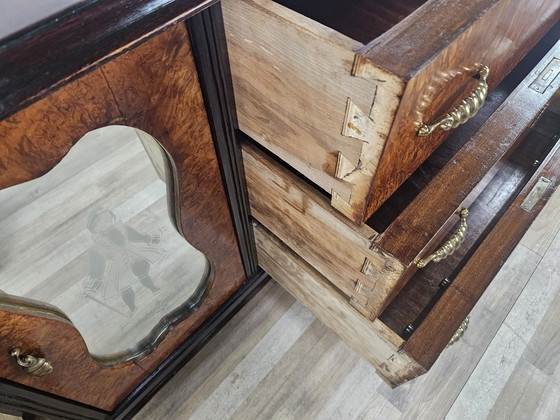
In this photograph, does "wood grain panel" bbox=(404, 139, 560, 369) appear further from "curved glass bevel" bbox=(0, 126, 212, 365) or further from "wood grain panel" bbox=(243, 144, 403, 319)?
"curved glass bevel" bbox=(0, 126, 212, 365)

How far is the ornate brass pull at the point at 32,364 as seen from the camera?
406 millimetres

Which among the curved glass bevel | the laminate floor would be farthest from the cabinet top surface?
the laminate floor

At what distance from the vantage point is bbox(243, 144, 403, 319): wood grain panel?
1.44 feet

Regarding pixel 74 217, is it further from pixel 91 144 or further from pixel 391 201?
pixel 391 201

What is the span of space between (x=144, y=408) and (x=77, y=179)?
550 millimetres

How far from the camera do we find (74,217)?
42 centimetres

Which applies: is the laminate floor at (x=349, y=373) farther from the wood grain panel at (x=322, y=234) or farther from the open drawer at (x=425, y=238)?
the wood grain panel at (x=322, y=234)

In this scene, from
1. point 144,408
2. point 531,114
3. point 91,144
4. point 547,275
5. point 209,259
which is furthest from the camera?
point 547,275

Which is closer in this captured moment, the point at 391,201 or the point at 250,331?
the point at 391,201

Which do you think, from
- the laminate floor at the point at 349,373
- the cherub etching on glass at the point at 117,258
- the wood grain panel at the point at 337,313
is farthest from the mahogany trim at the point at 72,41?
the laminate floor at the point at 349,373

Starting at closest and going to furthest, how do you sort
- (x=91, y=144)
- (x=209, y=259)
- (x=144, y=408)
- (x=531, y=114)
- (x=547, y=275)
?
(x=91, y=144) < (x=531, y=114) < (x=209, y=259) < (x=144, y=408) < (x=547, y=275)

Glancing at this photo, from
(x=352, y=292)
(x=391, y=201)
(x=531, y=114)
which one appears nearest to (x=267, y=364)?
(x=352, y=292)

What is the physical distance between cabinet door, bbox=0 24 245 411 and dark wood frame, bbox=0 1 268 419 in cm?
1

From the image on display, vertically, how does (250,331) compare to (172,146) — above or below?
below
